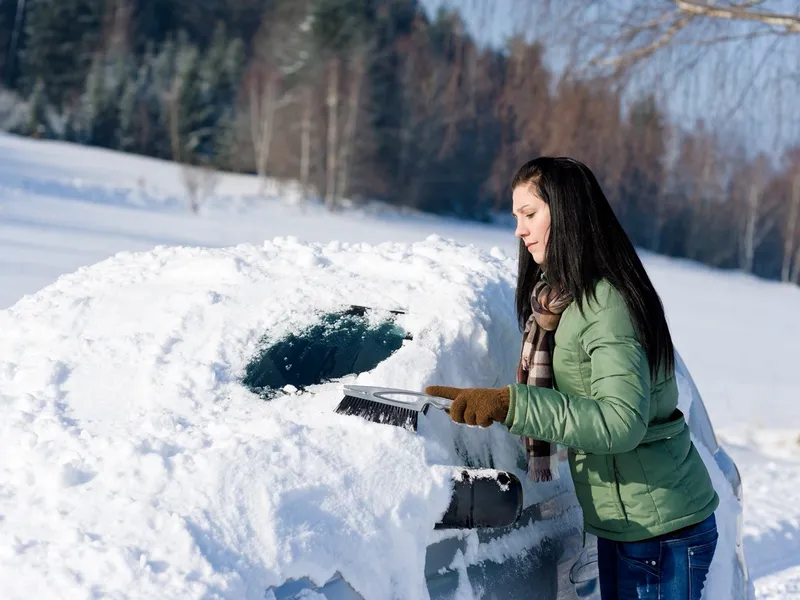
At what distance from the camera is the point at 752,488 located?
610 centimetres

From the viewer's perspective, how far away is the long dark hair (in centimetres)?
187

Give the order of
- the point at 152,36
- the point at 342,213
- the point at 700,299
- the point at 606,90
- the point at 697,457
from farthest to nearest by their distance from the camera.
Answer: the point at 152,36 < the point at 342,213 < the point at 700,299 < the point at 606,90 < the point at 697,457

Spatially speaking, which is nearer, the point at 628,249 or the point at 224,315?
the point at 628,249

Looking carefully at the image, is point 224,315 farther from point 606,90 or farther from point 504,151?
point 504,151

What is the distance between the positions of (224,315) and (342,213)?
2982 cm

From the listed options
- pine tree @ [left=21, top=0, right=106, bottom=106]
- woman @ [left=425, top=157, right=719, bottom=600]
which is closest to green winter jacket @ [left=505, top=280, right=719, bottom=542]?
woman @ [left=425, top=157, right=719, bottom=600]

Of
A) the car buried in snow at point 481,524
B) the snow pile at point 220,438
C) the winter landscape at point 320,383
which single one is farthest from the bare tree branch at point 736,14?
the car buried in snow at point 481,524

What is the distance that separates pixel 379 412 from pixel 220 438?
0.39m

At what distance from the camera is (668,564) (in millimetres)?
2006

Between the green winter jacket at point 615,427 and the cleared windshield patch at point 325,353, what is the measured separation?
1.78 feet

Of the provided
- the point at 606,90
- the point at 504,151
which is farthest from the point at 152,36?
the point at 606,90

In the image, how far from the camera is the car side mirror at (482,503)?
190cm

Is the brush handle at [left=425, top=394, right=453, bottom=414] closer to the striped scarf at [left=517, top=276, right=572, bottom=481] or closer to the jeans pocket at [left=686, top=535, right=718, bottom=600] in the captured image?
the striped scarf at [left=517, top=276, right=572, bottom=481]

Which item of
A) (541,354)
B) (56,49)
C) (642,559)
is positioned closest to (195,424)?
(541,354)
